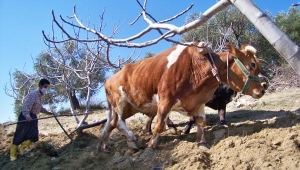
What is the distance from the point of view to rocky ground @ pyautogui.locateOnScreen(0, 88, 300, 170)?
486cm

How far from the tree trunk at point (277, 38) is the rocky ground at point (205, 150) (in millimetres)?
2404

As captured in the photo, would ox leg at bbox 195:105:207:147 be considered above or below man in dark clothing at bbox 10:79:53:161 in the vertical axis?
below

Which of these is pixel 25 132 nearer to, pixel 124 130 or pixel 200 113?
pixel 124 130

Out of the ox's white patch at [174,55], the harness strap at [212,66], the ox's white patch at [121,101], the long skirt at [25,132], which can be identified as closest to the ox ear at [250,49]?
the harness strap at [212,66]

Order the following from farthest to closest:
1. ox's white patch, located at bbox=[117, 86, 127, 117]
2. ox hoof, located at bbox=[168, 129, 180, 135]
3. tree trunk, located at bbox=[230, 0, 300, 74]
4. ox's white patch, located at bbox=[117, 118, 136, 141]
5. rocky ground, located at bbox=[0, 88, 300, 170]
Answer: ox hoof, located at bbox=[168, 129, 180, 135] < ox's white patch, located at bbox=[117, 86, 127, 117] < ox's white patch, located at bbox=[117, 118, 136, 141] < rocky ground, located at bbox=[0, 88, 300, 170] < tree trunk, located at bbox=[230, 0, 300, 74]

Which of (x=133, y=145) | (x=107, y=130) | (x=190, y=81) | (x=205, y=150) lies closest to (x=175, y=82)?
(x=190, y=81)

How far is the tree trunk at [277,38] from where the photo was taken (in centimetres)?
248

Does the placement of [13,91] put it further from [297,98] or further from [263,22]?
[263,22]

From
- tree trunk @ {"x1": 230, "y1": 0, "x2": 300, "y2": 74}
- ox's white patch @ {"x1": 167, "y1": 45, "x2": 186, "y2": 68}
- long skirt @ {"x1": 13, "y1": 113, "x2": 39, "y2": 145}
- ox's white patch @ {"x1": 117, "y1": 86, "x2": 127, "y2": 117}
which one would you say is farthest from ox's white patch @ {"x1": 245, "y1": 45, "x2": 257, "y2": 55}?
long skirt @ {"x1": 13, "y1": 113, "x2": 39, "y2": 145}

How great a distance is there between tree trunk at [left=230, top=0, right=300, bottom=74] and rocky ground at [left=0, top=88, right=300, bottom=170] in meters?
2.40

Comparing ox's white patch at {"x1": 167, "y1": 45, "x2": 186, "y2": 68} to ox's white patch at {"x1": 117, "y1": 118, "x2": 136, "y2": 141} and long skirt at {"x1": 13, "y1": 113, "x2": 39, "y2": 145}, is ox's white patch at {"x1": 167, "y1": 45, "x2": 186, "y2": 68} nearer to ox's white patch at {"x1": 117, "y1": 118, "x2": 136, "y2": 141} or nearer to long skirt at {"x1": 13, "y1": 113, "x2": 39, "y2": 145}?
ox's white patch at {"x1": 117, "y1": 118, "x2": 136, "y2": 141}

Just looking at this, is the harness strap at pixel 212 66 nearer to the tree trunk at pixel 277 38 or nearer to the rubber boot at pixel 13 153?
the tree trunk at pixel 277 38

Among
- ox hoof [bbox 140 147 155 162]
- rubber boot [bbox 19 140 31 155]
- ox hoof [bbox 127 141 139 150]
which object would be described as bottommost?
ox hoof [bbox 140 147 155 162]

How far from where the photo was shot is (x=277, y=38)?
98.7 inches
